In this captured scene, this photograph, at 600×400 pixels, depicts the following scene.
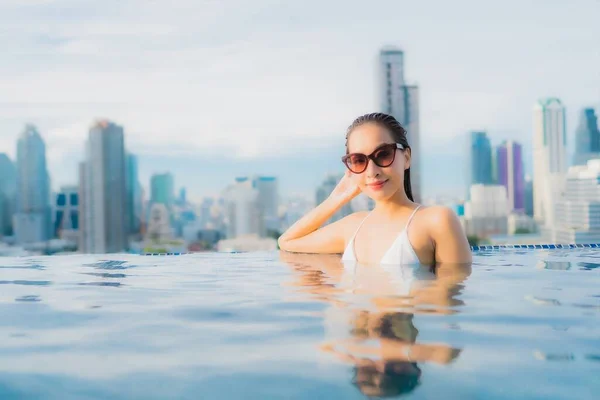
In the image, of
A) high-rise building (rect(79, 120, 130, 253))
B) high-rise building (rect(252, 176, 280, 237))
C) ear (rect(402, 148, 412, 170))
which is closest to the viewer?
ear (rect(402, 148, 412, 170))

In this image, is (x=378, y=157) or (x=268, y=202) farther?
(x=268, y=202)

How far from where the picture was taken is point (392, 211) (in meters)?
4.48

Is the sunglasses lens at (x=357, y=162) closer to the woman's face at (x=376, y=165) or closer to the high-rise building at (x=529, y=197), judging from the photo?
the woman's face at (x=376, y=165)

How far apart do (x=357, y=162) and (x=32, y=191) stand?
332ft

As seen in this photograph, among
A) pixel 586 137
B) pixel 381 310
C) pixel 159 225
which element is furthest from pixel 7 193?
pixel 381 310

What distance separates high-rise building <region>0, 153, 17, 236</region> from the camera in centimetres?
9344

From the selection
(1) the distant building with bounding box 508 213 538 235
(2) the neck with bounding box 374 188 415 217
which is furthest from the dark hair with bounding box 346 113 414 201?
(1) the distant building with bounding box 508 213 538 235

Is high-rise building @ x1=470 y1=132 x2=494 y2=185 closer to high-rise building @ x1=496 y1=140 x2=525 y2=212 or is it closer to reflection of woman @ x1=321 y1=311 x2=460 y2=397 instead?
high-rise building @ x1=496 y1=140 x2=525 y2=212

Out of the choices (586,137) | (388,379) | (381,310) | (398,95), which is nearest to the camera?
(388,379)

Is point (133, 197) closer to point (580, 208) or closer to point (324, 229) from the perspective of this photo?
point (580, 208)

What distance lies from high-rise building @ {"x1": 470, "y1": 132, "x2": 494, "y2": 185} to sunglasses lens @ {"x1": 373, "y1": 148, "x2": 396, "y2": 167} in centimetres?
12849

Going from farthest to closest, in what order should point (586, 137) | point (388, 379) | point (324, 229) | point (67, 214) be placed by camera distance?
point (586, 137)
point (67, 214)
point (324, 229)
point (388, 379)

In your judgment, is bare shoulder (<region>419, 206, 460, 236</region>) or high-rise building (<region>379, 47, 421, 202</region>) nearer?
bare shoulder (<region>419, 206, 460, 236</region>)

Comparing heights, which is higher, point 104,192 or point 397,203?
point 104,192
